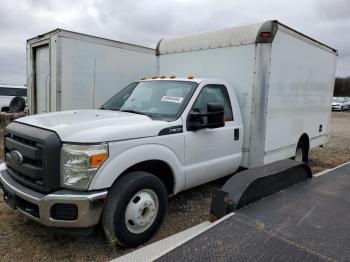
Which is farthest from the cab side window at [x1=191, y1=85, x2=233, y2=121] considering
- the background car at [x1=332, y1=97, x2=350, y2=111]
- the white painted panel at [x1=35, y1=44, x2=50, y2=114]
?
the background car at [x1=332, y1=97, x2=350, y2=111]

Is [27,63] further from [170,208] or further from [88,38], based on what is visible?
[170,208]

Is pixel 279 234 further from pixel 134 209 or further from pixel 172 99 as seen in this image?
pixel 172 99

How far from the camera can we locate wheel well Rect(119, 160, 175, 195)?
3.60 m

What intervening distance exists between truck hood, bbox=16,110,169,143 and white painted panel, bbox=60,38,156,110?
8.48ft

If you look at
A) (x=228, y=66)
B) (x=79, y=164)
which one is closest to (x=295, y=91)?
(x=228, y=66)

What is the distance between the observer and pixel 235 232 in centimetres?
267

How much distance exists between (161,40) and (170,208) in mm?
3417

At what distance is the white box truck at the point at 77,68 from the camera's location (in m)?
6.23

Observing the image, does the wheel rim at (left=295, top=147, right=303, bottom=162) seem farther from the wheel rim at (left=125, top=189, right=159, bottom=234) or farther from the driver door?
the wheel rim at (left=125, top=189, right=159, bottom=234)

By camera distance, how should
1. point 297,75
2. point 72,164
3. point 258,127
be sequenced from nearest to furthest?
point 72,164 < point 258,127 < point 297,75

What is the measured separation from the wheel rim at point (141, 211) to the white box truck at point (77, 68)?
360 centimetres

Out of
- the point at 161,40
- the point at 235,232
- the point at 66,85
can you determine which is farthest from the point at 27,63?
the point at 235,232

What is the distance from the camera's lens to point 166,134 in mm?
3738

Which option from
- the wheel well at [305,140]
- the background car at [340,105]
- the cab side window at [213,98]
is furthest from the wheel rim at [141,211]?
the background car at [340,105]
